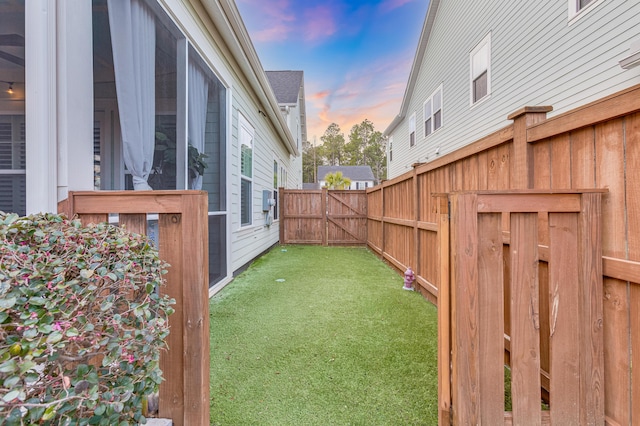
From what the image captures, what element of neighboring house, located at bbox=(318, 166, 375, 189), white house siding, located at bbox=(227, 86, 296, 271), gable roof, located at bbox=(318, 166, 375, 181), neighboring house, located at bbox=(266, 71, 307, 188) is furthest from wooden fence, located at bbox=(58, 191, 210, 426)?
gable roof, located at bbox=(318, 166, 375, 181)

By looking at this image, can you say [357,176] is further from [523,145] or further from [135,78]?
[523,145]

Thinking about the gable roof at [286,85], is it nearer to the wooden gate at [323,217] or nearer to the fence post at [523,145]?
the wooden gate at [323,217]

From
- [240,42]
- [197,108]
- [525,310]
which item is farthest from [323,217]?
[525,310]

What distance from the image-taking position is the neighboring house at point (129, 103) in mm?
1464

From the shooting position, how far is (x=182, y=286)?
140cm

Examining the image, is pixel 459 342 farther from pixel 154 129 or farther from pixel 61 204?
pixel 154 129

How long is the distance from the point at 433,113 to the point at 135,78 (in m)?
8.83

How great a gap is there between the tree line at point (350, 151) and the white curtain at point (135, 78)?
3581cm

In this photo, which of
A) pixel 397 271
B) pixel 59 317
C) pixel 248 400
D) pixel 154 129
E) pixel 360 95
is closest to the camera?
pixel 59 317

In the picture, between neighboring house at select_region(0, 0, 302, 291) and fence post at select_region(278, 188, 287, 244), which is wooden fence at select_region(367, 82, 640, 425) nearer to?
neighboring house at select_region(0, 0, 302, 291)

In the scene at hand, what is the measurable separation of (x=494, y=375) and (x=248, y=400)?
4.39 ft

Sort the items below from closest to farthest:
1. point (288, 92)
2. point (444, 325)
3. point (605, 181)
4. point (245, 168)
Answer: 1. point (605, 181)
2. point (444, 325)
3. point (245, 168)
4. point (288, 92)

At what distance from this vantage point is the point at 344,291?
3885 mm

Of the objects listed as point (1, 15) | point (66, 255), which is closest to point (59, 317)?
point (66, 255)
